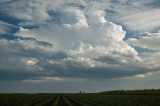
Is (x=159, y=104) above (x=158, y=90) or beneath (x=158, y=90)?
beneath

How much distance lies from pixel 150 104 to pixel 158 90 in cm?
4841

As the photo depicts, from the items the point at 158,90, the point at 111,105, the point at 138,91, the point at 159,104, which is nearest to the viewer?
the point at 159,104

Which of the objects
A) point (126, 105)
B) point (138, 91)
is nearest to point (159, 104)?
point (126, 105)

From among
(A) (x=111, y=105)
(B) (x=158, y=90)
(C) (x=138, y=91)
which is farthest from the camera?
(C) (x=138, y=91)

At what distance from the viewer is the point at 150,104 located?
3947cm

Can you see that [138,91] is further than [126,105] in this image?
Yes

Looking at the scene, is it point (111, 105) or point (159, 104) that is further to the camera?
point (111, 105)

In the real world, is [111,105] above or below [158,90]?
below

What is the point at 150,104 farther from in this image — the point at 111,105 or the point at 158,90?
the point at 158,90

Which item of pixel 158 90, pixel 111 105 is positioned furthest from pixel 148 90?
pixel 111 105

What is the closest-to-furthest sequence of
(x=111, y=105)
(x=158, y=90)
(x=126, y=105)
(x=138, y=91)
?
1. (x=126, y=105)
2. (x=111, y=105)
3. (x=158, y=90)
4. (x=138, y=91)

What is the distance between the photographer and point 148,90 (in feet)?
298

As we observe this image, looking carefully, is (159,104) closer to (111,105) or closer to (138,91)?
(111,105)

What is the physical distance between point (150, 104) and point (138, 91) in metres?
57.8
